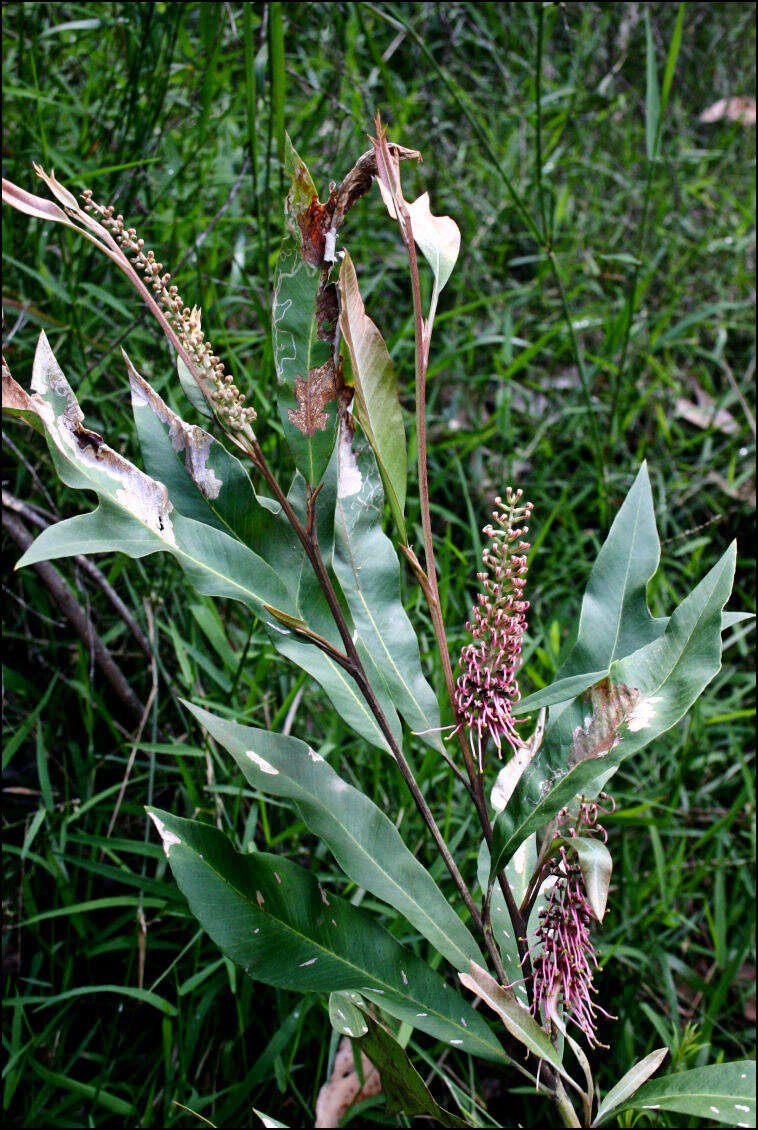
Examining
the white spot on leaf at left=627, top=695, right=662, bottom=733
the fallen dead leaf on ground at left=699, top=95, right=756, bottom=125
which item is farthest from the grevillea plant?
the fallen dead leaf on ground at left=699, top=95, right=756, bottom=125

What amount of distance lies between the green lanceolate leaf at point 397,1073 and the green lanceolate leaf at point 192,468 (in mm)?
374

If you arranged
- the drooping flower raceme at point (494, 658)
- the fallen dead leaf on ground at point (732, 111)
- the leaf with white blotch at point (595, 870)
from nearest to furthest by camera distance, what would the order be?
the leaf with white blotch at point (595, 870)
the drooping flower raceme at point (494, 658)
the fallen dead leaf on ground at point (732, 111)

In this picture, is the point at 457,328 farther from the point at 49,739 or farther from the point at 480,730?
the point at 480,730

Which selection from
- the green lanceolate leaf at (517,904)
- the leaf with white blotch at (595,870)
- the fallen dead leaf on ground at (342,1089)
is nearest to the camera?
the leaf with white blotch at (595,870)

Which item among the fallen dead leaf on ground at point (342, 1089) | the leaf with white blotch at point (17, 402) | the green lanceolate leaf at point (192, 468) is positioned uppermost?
the leaf with white blotch at point (17, 402)

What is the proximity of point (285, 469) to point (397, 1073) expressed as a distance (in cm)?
91

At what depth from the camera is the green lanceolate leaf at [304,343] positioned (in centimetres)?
64

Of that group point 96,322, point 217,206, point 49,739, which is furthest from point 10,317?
point 49,739

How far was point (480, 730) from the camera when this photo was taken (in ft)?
2.23

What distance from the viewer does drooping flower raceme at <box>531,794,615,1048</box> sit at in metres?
0.68

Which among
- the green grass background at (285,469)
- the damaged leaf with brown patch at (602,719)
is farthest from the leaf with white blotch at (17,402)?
the green grass background at (285,469)

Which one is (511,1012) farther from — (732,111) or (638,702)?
(732,111)

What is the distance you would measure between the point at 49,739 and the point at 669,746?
37.5 inches

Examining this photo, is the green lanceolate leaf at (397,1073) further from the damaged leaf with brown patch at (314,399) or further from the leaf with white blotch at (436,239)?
the leaf with white blotch at (436,239)
